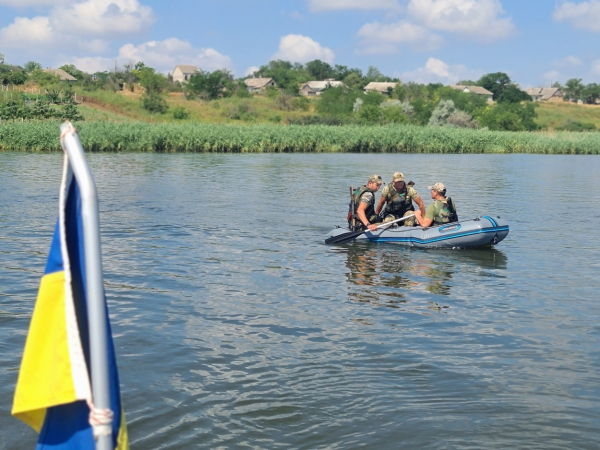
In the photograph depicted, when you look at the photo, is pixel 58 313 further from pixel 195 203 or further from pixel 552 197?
pixel 552 197

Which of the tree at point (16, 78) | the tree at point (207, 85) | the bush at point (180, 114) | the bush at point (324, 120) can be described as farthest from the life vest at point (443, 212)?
the tree at point (207, 85)

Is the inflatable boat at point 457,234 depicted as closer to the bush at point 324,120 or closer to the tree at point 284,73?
the bush at point 324,120

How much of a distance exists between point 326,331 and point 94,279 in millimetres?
6104

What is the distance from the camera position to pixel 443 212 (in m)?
12.9

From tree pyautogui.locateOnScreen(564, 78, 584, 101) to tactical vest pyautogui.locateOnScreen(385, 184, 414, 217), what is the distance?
434 ft

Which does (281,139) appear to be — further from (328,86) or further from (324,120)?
(328,86)

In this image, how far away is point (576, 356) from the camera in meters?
6.85

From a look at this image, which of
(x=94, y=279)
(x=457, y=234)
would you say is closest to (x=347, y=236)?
(x=457, y=234)

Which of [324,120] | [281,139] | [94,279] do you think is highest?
[324,120]

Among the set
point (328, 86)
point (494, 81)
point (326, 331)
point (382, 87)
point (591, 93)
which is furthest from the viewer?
point (494, 81)

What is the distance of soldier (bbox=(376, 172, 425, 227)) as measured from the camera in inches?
509

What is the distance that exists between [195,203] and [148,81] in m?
62.6

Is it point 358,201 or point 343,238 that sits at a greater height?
point 358,201

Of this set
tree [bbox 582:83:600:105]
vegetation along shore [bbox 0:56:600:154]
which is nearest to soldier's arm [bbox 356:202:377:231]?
vegetation along shore [bbox 0:56:600:154]
